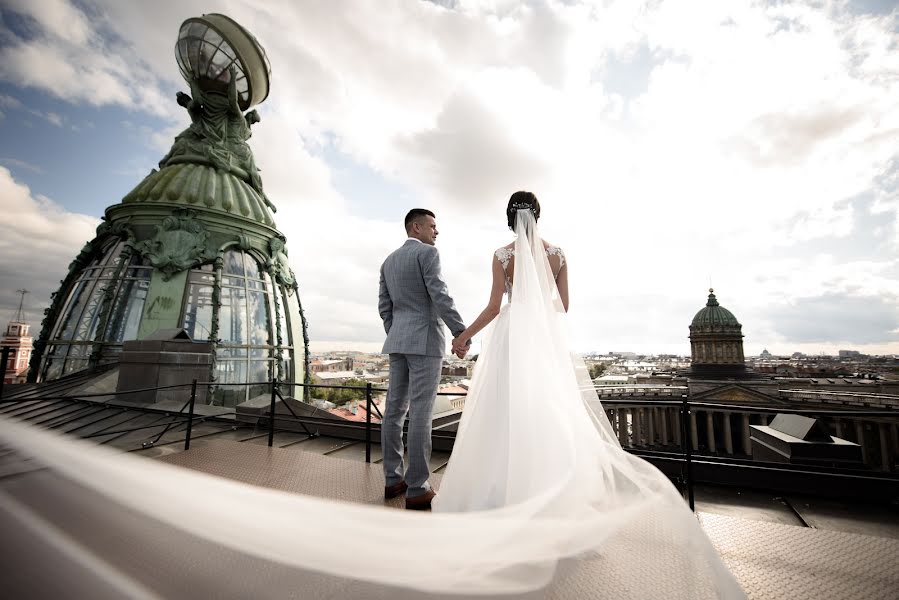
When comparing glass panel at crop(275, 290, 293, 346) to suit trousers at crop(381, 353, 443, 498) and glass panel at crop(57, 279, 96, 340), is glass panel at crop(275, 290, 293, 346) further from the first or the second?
suit trousers at crop(381, 353, 443, 498)

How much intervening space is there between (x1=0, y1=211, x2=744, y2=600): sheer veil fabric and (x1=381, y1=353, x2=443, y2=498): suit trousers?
16.6 inches

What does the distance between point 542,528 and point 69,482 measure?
7.76 ft

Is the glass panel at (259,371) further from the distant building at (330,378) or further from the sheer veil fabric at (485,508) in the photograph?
the sheer veil fabric at (485,508)

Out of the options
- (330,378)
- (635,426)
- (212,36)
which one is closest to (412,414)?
(212,36)

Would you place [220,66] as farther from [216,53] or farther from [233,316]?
[233,316]

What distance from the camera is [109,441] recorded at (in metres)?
4.81

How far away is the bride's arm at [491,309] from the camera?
9.37 ft

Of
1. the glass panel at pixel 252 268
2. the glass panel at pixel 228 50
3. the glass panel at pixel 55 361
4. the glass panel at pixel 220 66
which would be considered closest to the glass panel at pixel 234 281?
the glass panel at pixel 252 268

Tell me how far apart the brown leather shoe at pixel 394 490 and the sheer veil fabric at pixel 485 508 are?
963 mm

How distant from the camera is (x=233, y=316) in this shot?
11805 mm

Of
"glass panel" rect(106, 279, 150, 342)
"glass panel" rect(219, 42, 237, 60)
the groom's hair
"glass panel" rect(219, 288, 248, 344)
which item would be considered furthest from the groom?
"glass panel" rect(219, 42, 237, 60)

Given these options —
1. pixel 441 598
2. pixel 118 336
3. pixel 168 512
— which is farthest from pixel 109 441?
pixel 118 336

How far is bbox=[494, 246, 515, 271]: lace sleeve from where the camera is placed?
9.64 feet

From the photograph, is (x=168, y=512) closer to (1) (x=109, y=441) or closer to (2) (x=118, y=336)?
(1) (x=109, y=441)
